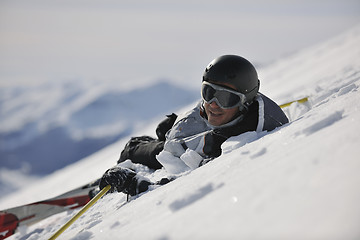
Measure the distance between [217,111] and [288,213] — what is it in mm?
2172

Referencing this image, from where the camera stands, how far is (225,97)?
11.2 ft

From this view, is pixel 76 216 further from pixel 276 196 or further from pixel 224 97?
pixel 276 196

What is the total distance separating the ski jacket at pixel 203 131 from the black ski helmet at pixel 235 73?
194 mm

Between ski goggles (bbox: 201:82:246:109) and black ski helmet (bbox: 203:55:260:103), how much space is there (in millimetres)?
56

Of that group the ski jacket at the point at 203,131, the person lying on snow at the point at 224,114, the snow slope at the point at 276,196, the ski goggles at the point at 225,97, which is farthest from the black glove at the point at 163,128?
the snow slope at the point at 276,196

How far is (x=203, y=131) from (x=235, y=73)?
1.09m

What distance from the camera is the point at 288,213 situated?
1.39m

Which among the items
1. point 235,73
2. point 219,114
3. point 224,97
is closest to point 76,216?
point 219,114

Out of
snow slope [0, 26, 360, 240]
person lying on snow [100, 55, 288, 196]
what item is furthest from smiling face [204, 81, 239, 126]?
snow slope [0, 26, 360, 240]

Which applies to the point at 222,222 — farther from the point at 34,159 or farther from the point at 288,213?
the point at 34,159

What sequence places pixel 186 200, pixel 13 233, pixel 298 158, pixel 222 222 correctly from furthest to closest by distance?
pixel 13 233 → pixel 186 200 → pixel 298 158 → pixel 222 222

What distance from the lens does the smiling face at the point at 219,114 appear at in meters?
3.47

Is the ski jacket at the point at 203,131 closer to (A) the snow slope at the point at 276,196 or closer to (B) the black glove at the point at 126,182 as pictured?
(B) the black glove at the point at 126,182

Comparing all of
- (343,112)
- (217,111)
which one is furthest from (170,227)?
(217,111)
